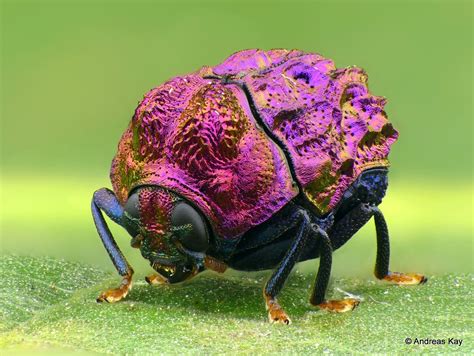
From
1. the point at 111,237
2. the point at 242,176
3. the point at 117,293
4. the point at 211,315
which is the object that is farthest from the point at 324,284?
the point at 111,237

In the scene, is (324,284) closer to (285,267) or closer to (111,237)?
(285,267)

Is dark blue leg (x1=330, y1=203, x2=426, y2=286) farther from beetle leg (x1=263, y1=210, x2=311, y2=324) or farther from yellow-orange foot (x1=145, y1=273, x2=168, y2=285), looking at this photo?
yellow-orange foot (x1=145, y1=273, x2=168, y2=285)

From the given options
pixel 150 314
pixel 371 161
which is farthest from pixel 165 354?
pixel 371 161

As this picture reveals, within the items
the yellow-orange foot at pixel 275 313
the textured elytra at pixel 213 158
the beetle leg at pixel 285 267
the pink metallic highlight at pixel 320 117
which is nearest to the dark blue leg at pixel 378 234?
the pink metallic highlight at pixel 320 117

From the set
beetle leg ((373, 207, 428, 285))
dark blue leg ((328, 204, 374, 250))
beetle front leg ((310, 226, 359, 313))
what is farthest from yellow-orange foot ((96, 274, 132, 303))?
beetle leg ((373, 207, 428, 285))

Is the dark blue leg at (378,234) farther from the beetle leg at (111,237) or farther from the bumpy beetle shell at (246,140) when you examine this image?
the beetle leg at (111,237)
